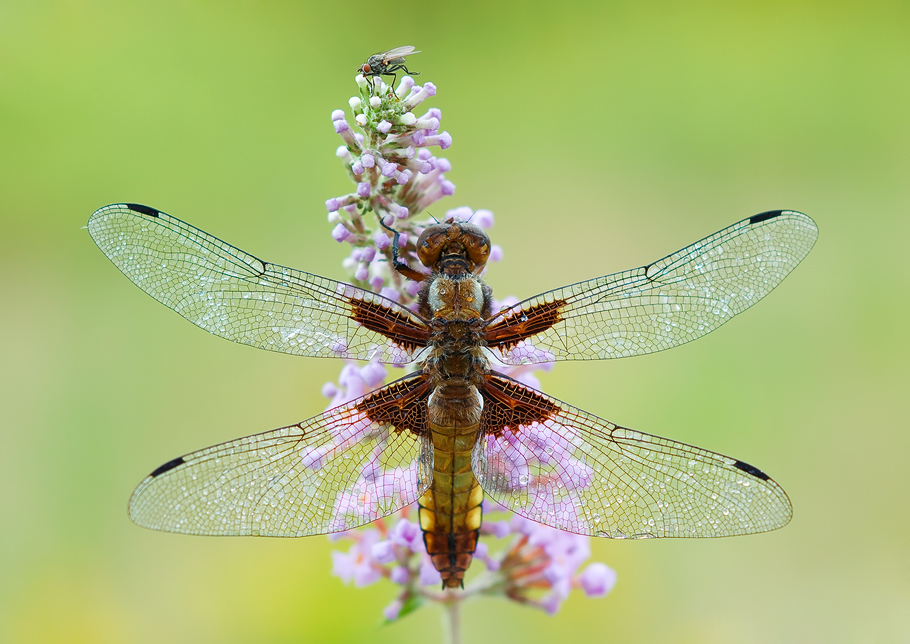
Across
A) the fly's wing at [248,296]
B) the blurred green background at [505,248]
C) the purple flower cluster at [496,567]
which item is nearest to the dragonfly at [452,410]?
the fly's wing at [248,296]

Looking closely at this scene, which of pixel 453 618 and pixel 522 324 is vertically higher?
pixel 522 324

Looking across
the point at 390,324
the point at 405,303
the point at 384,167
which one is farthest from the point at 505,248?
the point at 384,167

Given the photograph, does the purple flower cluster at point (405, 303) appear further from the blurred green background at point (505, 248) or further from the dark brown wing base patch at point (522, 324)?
the blurred green background at point (505, 248)

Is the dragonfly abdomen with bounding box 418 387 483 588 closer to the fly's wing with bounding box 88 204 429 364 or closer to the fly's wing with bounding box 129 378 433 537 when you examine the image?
the fly's wing with bounding box 129 378 433 537

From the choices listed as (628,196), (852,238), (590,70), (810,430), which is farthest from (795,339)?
(590,70)

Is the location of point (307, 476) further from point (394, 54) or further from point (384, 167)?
point (394, 54)

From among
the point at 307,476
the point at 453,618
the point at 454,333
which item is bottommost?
the point at 453,618
